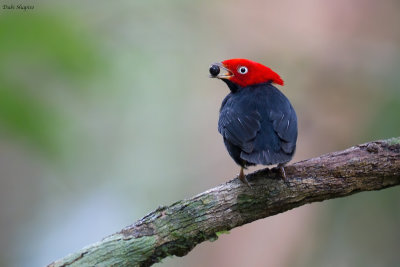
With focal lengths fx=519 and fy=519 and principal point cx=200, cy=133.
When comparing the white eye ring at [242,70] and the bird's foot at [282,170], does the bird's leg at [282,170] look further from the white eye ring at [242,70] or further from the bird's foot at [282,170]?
the white eye ring at [242,70]

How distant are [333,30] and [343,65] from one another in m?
0.68

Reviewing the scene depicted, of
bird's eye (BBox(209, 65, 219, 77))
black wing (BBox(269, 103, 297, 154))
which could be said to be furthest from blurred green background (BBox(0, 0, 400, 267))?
black wing (BBox(269, 103, 297, 154))

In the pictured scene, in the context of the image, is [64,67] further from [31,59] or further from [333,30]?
[333,30]

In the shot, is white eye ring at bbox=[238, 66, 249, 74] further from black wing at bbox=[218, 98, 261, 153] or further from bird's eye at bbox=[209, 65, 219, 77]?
black wing at bbox=[218, 98, 261, 153]

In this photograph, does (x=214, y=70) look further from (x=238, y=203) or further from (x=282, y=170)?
(x=238, y=203)

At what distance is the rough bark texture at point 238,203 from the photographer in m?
3.18

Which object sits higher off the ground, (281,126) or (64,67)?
(64,67)

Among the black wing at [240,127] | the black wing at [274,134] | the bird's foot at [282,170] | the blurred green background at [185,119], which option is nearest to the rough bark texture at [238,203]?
the bird's foot at [282,170]

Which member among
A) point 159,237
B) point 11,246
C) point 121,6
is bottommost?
point 159,237

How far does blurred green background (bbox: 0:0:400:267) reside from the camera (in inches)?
233

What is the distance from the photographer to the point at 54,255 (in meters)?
6.15

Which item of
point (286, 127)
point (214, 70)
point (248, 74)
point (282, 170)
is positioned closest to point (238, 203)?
point (282, 170)

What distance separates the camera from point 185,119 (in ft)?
24.3

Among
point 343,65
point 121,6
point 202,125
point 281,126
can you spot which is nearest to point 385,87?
point 343,65
